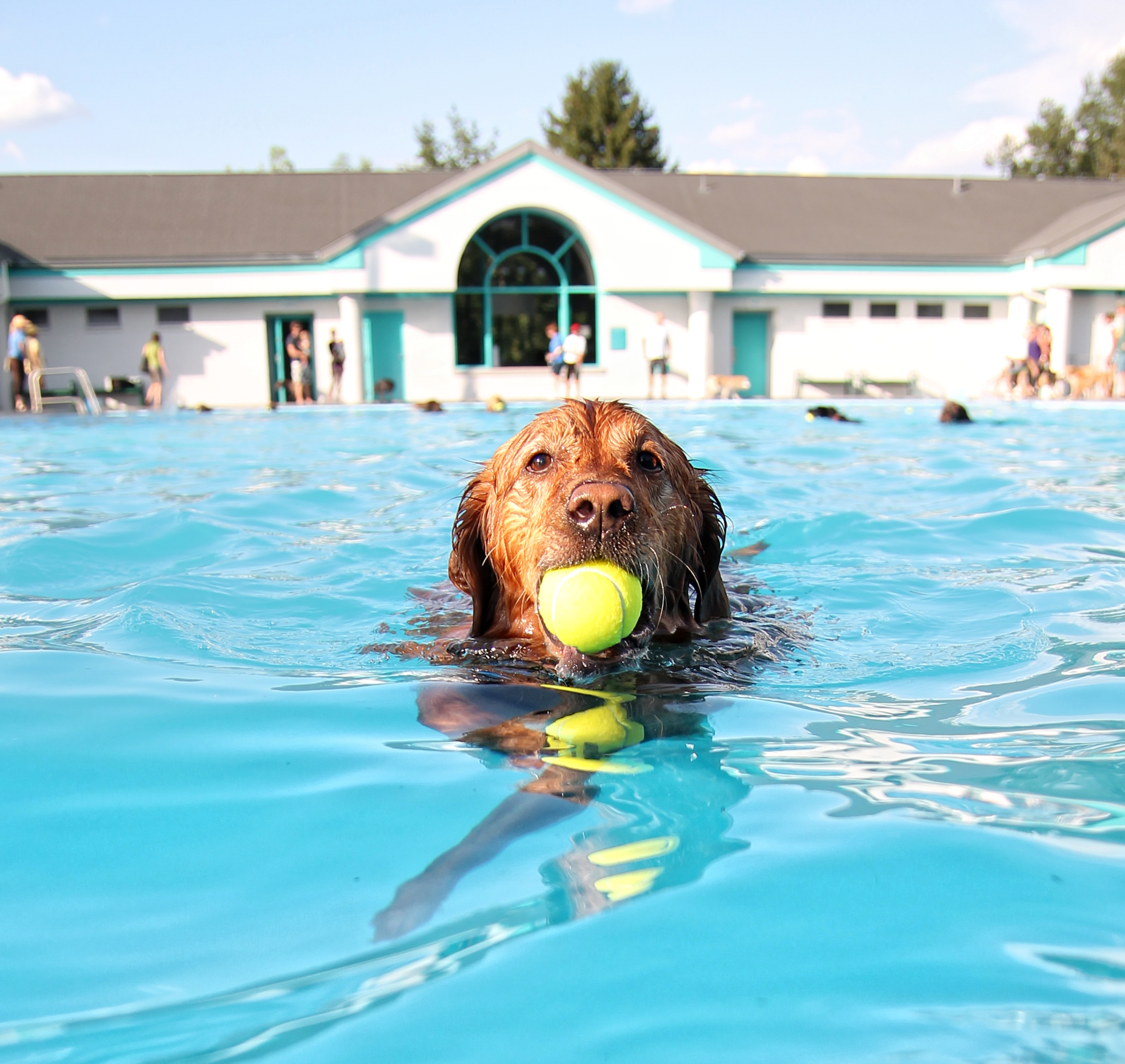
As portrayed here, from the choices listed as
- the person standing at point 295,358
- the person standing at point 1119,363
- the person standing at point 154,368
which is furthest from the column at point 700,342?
the person standing at point 154,368

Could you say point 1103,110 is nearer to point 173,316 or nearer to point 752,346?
point 752,346

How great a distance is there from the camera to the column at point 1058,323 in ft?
97.8

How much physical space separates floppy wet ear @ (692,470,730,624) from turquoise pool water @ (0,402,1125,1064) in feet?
1.25

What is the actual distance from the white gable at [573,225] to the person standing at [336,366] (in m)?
1.97

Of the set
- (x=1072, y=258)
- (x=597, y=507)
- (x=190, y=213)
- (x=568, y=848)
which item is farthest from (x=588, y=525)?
(x=1072, y=258)

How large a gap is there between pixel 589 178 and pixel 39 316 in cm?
1565

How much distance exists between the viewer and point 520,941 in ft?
6.98

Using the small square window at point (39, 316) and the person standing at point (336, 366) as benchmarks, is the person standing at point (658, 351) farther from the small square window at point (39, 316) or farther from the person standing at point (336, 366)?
the small square window at point (39, 316)

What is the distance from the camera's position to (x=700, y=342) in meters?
29.8

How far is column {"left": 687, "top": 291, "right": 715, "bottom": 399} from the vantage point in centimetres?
2972

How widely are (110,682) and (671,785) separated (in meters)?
2.25

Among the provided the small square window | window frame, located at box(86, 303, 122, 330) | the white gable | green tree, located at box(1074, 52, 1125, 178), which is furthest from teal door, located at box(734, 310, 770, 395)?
green tree, located at box(1074, 52, 1125, 178)

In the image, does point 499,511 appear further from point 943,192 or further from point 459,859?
point 943,192

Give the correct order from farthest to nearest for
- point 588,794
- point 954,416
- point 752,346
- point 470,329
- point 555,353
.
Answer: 1. point 752,346
2. point 470,329
3. point 555,353
4. point 954,416
5. point 588,794
